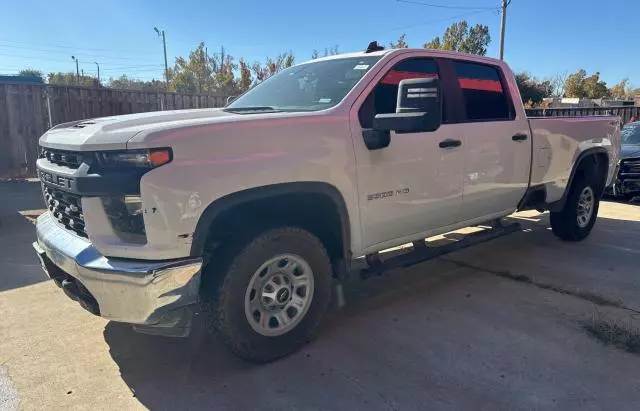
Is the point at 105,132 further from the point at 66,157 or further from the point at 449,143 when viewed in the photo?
the point at 449,143

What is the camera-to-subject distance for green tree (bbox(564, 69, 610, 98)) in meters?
48.9

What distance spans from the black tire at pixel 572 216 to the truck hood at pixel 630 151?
14.4ft

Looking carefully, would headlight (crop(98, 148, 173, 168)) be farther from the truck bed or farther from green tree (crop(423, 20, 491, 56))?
green tree (crop(423, 20, 491, 56))

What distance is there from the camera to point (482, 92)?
4.73m

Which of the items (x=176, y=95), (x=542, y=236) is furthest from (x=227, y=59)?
(x=542, y=236)

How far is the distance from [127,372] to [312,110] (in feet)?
7.12

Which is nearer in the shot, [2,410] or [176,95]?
[2,410]

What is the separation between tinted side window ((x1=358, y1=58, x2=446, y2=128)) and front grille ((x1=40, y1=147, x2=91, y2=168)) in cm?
185

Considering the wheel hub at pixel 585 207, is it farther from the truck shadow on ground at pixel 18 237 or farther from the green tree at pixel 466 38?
the green tree at pixel 466 38

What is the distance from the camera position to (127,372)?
10.6 feet

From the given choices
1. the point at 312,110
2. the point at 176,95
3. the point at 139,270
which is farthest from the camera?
the point at 176,95

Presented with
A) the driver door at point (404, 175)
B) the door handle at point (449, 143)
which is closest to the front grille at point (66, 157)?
the driver door at point (404, 175)

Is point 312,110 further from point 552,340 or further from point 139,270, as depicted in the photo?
point 552,340

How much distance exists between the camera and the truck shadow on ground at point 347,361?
2.92 meters
